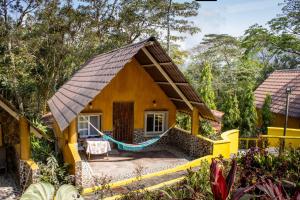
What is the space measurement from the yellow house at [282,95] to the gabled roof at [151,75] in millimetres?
8613

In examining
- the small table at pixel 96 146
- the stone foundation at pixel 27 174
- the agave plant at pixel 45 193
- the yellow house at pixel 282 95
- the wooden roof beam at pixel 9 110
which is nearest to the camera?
the agave plant at pixel 45 193

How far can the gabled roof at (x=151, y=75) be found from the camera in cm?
970

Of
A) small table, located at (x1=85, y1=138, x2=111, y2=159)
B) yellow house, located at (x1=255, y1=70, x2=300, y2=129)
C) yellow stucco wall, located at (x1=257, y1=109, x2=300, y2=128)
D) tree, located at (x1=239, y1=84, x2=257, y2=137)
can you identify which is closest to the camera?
small table, located at (x1=85, y1=138, x2=111, y2=159)

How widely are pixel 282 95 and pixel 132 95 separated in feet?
39.7

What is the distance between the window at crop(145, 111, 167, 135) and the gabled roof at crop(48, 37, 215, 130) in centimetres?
89

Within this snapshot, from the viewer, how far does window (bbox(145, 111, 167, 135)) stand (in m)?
13.7

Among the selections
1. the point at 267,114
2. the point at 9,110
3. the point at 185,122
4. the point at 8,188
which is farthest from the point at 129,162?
the point at 267,114

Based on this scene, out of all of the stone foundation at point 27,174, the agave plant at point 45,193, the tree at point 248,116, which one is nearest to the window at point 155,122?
the stone foundation at point 27,174

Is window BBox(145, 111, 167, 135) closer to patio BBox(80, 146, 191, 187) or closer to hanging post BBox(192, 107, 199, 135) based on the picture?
patio BBox(80, 146, 191, 187)

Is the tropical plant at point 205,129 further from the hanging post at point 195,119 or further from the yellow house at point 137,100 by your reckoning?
the hanging post at point 195,119

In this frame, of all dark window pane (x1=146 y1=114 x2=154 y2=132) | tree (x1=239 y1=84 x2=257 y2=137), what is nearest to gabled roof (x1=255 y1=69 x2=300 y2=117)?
tree (x1=239 y1=84 x2=257 y2=137)

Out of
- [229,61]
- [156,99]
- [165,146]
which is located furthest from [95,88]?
[229,61]

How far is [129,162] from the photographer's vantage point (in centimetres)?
1141

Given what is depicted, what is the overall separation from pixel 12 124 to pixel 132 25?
18.7 m
